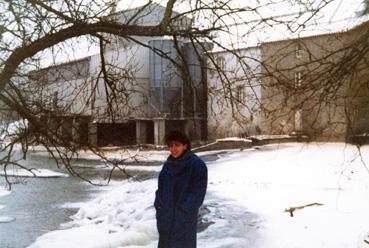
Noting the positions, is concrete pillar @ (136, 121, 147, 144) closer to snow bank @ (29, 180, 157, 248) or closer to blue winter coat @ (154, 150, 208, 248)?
snow bank @ (29, 180, 157, 248)

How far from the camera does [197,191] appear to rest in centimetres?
477

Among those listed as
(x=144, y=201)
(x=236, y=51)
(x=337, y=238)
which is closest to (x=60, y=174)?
(x=144, y=201)

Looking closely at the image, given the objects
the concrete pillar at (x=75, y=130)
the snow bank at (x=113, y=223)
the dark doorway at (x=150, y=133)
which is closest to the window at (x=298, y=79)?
the concrete pillar at (x=75, y=130)

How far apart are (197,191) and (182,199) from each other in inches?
6.8

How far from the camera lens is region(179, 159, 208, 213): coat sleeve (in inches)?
187

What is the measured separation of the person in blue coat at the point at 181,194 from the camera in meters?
4.78

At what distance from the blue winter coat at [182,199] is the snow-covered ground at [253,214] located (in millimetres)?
1809

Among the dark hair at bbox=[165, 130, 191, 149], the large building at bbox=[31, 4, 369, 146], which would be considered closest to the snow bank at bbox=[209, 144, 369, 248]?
the large building at bbox=[31, 4, 369, 146]

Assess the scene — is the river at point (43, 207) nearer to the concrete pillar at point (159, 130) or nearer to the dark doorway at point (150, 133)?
the concrete pillar at point (159, 130)

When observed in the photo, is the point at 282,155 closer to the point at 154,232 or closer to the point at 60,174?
the point at 60,174

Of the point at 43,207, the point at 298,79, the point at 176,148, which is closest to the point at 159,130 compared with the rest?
the point at 43,207

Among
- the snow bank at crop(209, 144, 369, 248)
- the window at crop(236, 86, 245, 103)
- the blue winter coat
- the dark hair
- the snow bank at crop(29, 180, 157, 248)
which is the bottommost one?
the snow bank at crop(29, 180, 157, 248)

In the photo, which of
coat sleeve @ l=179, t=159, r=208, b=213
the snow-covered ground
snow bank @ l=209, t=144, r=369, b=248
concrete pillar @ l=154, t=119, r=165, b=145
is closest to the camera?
coat sleeve @ l=179, t=159, r=208, b=213

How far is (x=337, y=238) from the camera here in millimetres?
8008
